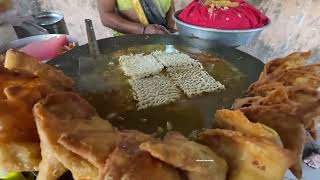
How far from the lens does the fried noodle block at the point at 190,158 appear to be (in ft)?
2.03

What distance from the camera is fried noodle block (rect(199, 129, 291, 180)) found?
659mm

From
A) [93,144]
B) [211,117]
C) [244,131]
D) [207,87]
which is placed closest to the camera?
[93,144]

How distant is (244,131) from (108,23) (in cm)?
158

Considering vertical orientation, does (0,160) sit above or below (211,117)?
above

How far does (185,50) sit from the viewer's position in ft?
4.74

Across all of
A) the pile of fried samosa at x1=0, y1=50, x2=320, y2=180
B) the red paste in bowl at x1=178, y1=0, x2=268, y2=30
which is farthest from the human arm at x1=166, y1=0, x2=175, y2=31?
the pile of fried samosa at x1=0, y1=50, x2=320, y2=180

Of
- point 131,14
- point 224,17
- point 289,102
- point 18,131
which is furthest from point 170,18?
point 18,131

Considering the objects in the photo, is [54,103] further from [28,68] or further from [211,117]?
[211,117]

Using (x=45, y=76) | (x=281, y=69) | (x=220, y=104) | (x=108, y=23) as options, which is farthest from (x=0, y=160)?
(x=108, y=23)

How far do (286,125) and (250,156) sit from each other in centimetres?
16

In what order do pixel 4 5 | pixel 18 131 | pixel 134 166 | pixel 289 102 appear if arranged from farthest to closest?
pixel 4 5
pixel 289 102
pixel 18 131
pixel 134 166

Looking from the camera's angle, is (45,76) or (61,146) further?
(45,76)

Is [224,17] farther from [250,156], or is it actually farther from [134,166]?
[134,166]

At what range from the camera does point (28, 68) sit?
896 millimetres
